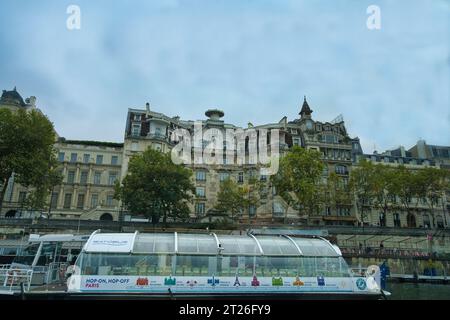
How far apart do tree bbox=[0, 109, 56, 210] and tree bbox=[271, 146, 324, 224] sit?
30.0 metres

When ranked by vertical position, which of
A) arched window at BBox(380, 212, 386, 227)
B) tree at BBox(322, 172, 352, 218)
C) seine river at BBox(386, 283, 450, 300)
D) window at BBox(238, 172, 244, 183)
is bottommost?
seine river at BBox(386, 283, 450, 300)

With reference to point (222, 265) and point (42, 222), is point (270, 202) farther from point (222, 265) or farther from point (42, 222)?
point (222, 265)

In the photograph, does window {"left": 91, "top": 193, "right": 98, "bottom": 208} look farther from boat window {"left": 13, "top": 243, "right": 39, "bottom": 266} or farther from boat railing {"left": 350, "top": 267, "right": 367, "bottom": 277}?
boat railing {"left": 350, "top": 267, "right": 367, "bottom": 277}

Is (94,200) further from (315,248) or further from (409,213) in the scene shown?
(409,213)

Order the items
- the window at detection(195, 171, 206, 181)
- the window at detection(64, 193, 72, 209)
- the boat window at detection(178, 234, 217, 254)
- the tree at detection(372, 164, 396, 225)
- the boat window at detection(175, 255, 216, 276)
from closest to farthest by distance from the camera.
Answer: the boat window at detection(175, 255, 216, 276) < the boat window at detection(178, 234, 217, 254) < the tree at detection(372, 164, 396, 225) < the window at detection(64, 193, 72, 209) < the window at detection(195, 171, 206, 181)

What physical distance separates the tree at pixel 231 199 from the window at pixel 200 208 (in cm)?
658

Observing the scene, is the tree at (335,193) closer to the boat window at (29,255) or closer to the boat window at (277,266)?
the boat window at (277,266)

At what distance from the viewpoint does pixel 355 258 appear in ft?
141

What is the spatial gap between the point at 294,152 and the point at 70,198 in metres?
36.7

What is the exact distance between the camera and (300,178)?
49.7 m

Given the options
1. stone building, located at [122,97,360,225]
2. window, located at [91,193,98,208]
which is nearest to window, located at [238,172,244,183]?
stone building, located at [122,97,360,225]

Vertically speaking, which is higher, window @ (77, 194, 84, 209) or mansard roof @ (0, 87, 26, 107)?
mansard roof @ (0, 87, 26, 107)

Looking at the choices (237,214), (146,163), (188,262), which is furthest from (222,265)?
(237,214)

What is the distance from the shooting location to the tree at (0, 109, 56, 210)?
40688 millimetres
